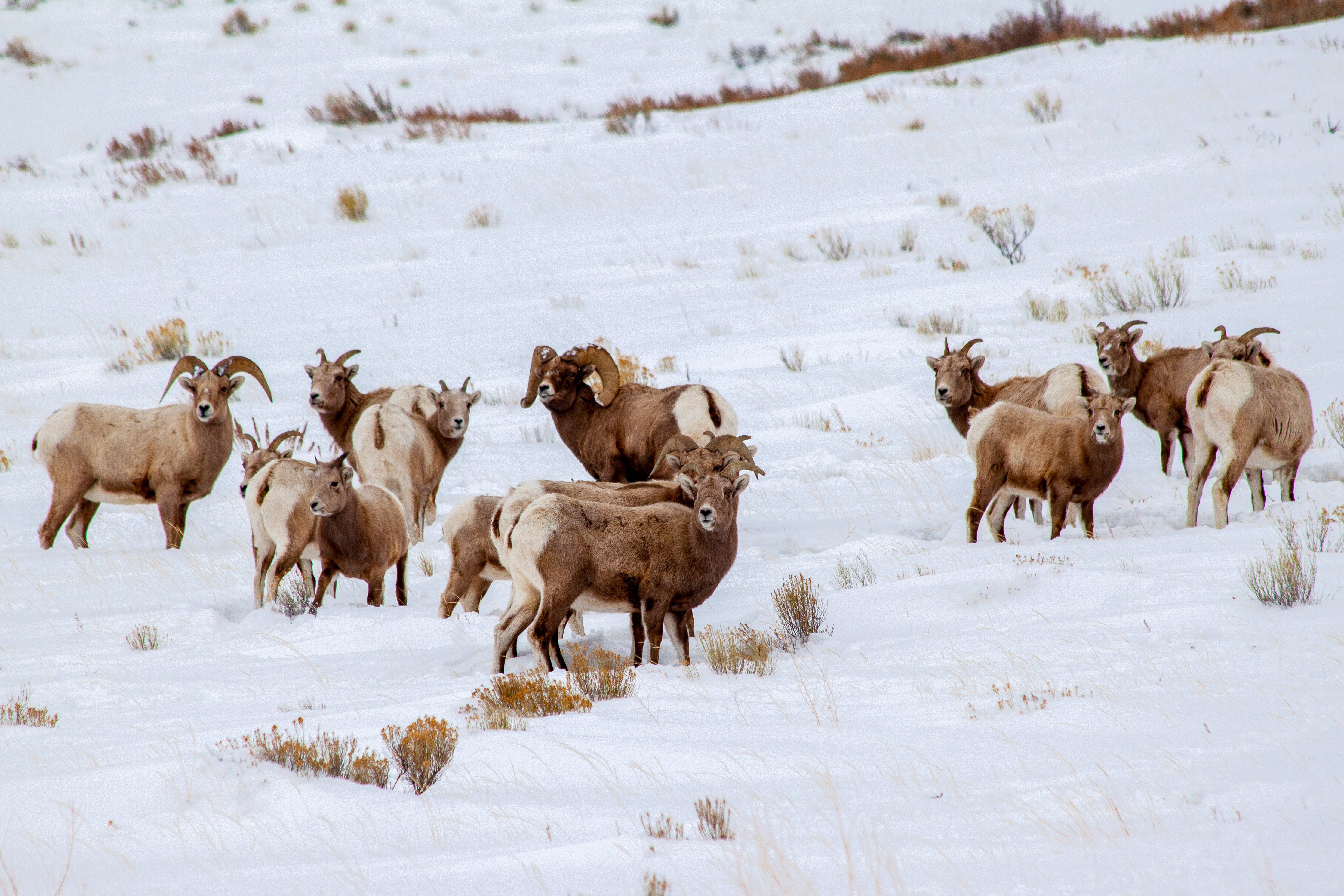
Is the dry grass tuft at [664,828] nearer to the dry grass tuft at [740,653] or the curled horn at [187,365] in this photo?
the dry grass tuft at [740,653]

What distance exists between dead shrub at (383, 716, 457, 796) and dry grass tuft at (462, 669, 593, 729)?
58 cm

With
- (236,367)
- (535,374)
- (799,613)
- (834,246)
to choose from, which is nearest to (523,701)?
(799,613)

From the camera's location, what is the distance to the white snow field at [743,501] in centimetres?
366

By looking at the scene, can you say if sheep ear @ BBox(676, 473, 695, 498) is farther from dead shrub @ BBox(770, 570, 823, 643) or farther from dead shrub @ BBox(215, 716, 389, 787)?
dead shrub @ BBox(215, 716, 389, 787)

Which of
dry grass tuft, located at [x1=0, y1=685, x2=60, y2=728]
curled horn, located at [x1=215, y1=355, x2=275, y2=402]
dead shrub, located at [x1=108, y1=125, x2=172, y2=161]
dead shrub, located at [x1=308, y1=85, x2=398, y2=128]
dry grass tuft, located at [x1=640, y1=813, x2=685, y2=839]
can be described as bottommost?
dry grass tuft, located at [x1=0, y1=685, x2=60, y2=728]

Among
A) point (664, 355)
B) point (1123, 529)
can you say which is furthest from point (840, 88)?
point (1123, 529)

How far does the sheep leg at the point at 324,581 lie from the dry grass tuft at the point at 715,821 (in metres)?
4.80

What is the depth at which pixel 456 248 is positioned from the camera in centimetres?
1903

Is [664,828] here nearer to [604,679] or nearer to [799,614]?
[604,679]

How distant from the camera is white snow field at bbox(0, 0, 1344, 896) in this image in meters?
3.66

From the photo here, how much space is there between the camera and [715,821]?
3646 millimetres

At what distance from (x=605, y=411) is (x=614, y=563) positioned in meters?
4.06

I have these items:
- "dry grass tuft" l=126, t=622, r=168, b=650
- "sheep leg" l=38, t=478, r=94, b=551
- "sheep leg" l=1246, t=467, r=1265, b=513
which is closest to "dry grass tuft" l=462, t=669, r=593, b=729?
"dry grass tuft" l=126, t=622, r=168, b=650

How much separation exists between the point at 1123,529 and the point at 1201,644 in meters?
3.63
